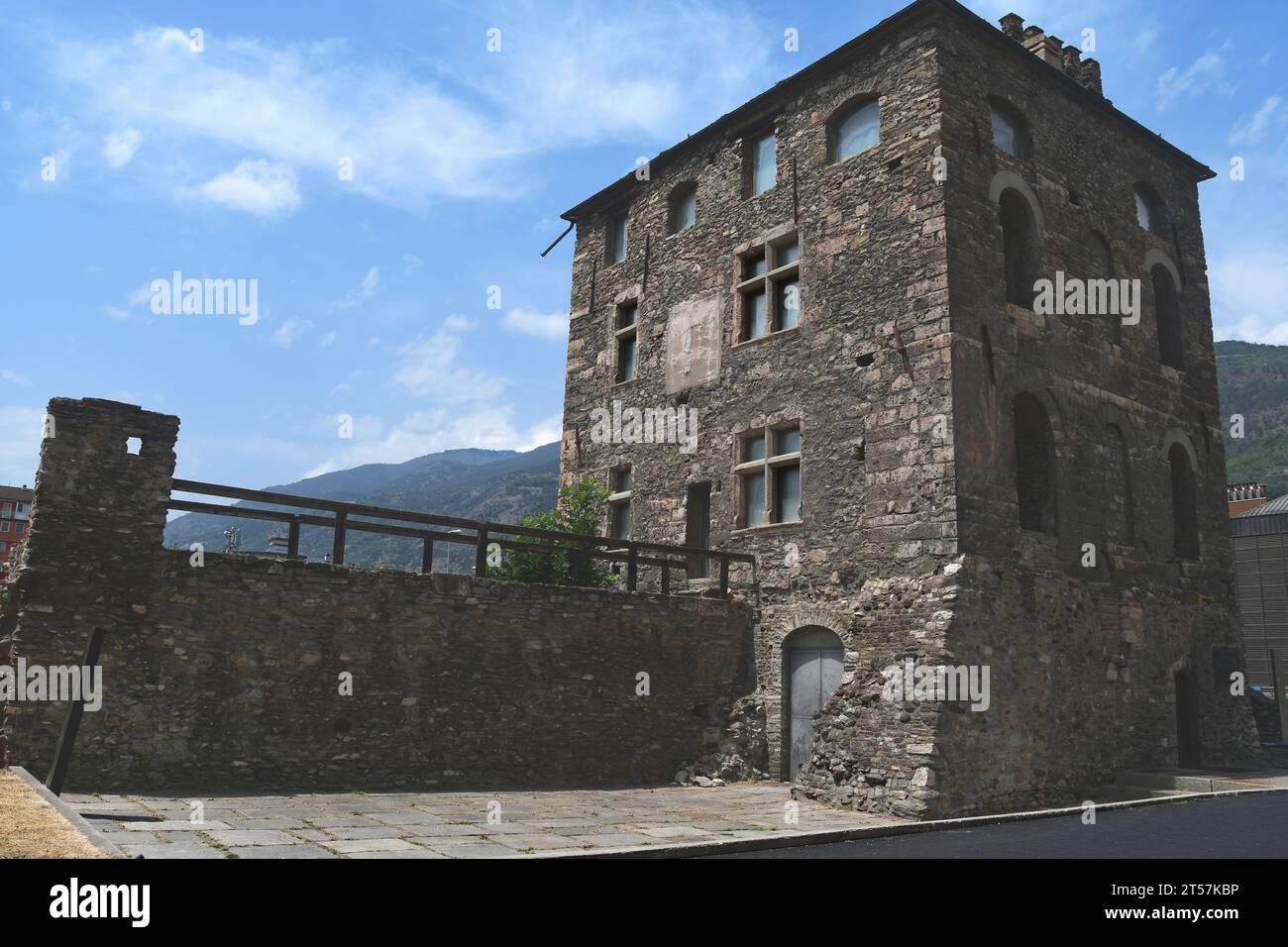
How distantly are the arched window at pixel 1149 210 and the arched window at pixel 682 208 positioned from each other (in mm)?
8802

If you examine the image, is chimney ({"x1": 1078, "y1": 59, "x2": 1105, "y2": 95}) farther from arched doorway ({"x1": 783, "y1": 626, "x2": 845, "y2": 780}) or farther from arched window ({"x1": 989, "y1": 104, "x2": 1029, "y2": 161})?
arched doorway ({"x1": 783, "y1": 626, "x2": 845, "y2": 780})

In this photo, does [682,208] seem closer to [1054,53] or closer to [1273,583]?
[1054,53]

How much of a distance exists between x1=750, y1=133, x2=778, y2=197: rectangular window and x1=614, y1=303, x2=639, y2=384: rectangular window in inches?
143

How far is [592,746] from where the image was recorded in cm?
1430

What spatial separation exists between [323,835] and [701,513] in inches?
425

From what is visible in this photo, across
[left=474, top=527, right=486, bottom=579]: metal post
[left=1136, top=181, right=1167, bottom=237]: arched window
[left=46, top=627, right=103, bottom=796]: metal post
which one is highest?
[left=1136, top=181, right=1167, bottom=237]: arched window

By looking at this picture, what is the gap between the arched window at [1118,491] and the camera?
53.6 ft

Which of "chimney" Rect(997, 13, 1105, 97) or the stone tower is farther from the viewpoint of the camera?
"chimney" Rect(997, 13, 1105, 97)

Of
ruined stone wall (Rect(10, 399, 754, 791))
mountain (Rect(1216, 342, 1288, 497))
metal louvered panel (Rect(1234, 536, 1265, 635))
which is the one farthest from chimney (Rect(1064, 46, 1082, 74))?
mountain (Rect(1216, 342, 1288, 497))

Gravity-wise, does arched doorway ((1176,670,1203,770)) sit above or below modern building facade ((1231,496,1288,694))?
below

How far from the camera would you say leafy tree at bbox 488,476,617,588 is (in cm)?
1778

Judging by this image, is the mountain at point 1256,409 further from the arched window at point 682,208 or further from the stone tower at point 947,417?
the arched window at point 682,208

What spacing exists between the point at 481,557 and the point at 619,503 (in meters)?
6.46
